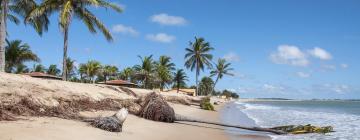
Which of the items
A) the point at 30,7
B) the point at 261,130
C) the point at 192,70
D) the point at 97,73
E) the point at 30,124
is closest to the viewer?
the point at 30,124

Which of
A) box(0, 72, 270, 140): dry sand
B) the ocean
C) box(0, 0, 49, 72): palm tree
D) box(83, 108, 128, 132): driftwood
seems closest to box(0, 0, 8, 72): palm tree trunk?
box(0, 0, 49, 72): palm tree

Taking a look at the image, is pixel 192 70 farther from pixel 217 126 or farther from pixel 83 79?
pixel 217 126

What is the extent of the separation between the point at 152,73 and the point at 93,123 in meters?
49.2

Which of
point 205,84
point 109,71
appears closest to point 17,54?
point 109,71

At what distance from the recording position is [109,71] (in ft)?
258

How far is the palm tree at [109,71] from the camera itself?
77.1 meters

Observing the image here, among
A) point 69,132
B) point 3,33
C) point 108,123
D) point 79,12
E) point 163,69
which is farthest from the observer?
point 163,69

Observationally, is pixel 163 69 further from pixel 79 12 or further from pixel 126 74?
pixel 79 12

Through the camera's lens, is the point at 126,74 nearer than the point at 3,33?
No

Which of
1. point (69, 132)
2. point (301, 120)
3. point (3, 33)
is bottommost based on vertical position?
point (301, 120)

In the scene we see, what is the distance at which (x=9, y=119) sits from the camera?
31.9 feet

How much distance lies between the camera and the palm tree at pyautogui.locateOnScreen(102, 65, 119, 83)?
3035 inches

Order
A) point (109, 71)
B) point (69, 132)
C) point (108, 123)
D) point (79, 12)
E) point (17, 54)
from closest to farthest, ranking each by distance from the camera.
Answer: point (69, 132) < point (108, 123) < point (79, 12) < point (17, 54) < point (109, 71)

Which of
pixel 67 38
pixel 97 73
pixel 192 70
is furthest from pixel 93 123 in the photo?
pixel 97 73
